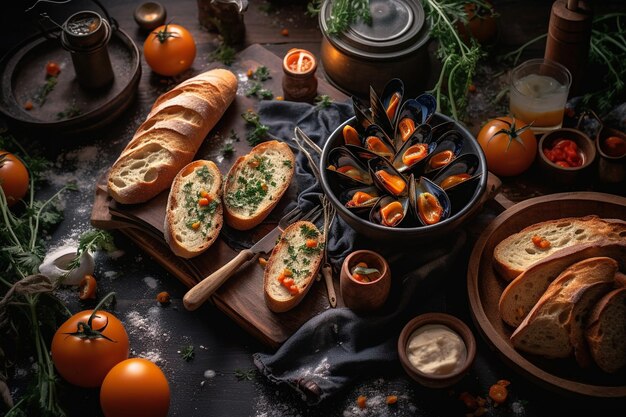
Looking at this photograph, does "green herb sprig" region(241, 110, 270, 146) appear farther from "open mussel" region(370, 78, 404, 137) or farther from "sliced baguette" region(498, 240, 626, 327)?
"sliced baguette" region(498, 240, 626, 327)

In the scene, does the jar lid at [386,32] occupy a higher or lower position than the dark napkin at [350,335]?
higher

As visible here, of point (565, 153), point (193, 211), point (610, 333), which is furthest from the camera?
point (565, 153)

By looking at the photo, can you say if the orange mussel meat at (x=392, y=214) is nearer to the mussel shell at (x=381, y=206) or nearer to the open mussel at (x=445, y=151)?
the mussel shell at (x=381, y=206)

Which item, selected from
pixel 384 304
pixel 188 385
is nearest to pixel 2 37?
pixel 188 385

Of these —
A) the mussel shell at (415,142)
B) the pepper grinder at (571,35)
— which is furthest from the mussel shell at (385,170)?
the pepper grinder at (571,35)

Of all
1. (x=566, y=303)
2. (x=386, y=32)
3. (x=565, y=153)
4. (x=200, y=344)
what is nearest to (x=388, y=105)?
(x=386, y=32)

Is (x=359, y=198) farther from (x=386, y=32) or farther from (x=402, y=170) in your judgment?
(x=386, y=32)
